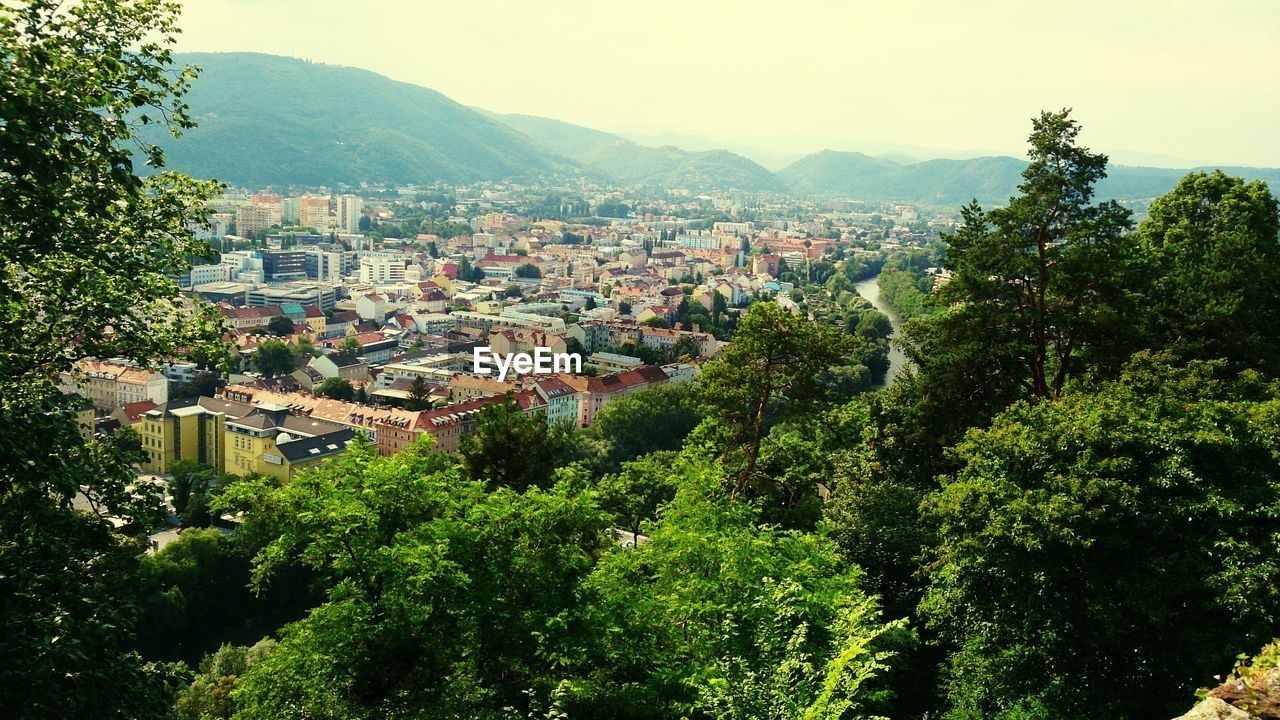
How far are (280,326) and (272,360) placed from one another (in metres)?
12.0

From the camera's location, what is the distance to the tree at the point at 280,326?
56.8 meters

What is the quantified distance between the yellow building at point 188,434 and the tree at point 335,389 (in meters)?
7.67

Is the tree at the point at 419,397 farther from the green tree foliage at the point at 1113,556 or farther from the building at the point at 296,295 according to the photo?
the green tree foliage at the point at 1113,556

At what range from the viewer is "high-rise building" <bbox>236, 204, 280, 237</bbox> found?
105 meters

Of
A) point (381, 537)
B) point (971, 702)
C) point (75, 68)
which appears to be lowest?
point (971, 702)

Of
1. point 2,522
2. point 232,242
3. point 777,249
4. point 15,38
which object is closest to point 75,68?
point 15,38

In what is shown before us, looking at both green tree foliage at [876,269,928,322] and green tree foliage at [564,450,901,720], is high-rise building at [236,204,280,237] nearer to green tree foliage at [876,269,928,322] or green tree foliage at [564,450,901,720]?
green tree foliage at [876,269,928,322]

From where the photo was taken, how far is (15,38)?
4.65m

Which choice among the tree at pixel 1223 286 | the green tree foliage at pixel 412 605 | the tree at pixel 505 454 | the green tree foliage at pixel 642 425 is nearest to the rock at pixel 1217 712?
the green tree foliage at pixel 412 605

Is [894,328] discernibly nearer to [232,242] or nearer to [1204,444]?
[1204,444]

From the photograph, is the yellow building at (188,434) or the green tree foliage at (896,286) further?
the green tree foliage at (896,286)

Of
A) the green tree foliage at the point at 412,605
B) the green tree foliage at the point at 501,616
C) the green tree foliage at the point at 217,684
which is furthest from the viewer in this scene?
the green tree foliage at the point at 217,684

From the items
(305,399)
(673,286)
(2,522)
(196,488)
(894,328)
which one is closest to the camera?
(2,522)

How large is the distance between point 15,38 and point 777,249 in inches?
4512
